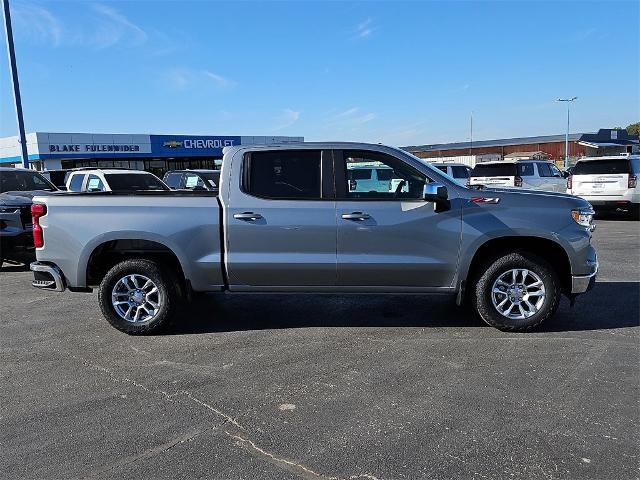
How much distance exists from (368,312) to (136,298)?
102 inches

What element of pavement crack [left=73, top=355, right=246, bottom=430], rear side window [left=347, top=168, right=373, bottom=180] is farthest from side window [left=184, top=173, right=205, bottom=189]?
pavement crack [left=73, top=355, right=246, bottom=430]

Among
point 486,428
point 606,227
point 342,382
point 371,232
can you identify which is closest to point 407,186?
point 371,232

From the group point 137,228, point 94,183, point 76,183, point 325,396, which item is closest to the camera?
point 325,396

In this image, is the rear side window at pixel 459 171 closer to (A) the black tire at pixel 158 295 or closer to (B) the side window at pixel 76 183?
(B) the side window at pixel 76 183

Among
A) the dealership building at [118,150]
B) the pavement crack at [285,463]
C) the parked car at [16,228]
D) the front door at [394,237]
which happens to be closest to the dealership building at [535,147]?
the dealership building at [118,150]

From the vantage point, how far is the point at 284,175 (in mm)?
5301

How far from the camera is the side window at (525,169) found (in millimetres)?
16984

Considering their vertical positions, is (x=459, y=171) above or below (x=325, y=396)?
above

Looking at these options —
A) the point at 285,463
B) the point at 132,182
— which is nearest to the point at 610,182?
the point at 132,182

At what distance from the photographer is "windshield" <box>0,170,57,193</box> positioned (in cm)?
1002

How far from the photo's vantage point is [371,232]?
16.8 ft

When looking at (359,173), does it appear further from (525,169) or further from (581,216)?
(525,169)

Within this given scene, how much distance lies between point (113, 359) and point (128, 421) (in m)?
1.32

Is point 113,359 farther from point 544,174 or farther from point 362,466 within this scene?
point 544,174
